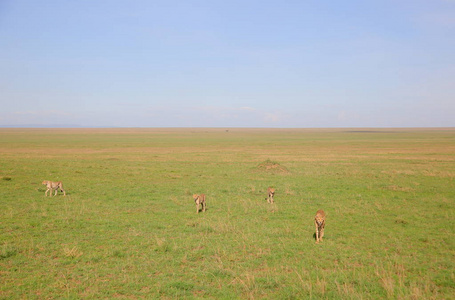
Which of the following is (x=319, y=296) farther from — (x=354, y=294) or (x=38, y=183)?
(x=38, y=183)

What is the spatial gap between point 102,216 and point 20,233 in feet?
10.5

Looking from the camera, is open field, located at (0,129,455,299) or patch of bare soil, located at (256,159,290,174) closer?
open field, located at (0,129,455,299)

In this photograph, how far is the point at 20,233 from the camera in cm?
1084

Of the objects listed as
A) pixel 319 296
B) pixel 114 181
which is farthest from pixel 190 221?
pixel 114 181

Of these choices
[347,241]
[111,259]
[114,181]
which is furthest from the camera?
[114,181]

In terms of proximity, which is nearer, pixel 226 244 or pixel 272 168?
pixel 226 244

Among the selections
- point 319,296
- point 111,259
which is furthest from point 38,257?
point 319,296

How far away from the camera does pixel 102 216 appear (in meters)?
13.5

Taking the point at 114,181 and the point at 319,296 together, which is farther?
the point at 114,181

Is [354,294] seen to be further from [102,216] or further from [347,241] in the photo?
[102,216]

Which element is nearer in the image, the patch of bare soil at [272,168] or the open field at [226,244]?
the open field at [226,244]

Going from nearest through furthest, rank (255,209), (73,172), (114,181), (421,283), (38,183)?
(421,283), (255,209), (38,183), (114,181), (73,172)

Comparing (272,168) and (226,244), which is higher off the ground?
(272,168)

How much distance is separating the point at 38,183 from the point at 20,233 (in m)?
12.5
